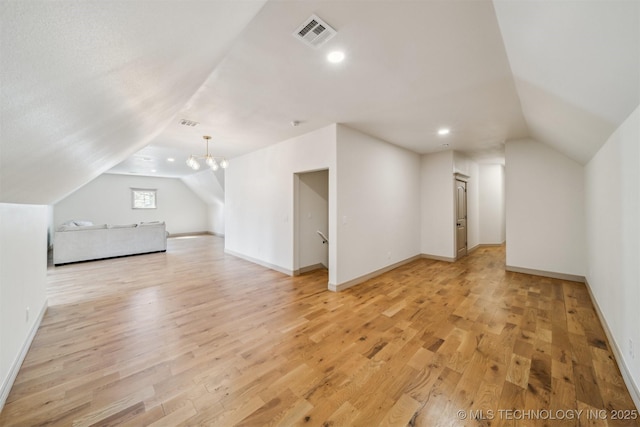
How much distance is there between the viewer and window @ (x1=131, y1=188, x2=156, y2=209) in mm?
10188

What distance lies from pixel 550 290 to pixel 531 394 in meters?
2.95

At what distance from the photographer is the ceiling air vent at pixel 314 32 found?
166 cm

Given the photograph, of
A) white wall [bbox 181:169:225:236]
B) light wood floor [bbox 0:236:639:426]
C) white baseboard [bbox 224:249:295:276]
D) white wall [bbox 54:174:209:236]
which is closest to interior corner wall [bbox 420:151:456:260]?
light wood floor [bbox 0:236:639:426]

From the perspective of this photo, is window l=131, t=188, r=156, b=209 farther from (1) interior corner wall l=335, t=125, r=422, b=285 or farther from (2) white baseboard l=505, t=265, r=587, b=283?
(2) white baseboard l=505, t=265, r=587, b=283

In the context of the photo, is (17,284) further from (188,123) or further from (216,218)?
(216,218)

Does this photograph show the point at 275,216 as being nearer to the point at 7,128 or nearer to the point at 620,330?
the point at 7,128

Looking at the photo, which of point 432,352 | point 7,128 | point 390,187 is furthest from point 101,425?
point 390,187

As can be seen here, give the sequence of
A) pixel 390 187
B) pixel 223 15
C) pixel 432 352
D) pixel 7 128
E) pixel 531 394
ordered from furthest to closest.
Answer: pixel 390 187 < pixel 432 352 < pixel 531 394 < pixel 223 15 < pixel 7 128

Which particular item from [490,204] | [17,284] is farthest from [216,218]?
[490,204]

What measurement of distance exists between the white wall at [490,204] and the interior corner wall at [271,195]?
6265 millimetres

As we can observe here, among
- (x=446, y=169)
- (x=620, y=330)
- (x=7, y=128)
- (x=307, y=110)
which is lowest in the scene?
(x=620, y=330)

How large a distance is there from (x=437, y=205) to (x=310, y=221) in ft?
10.6

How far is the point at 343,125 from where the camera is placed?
3873 millimetres

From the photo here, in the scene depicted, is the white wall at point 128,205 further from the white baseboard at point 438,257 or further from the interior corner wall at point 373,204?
the white baseboard at point 438,257
